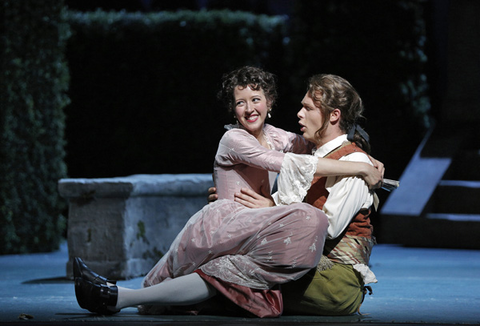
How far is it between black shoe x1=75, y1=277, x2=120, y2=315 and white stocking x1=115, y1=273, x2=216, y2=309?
A: 1.3 inches

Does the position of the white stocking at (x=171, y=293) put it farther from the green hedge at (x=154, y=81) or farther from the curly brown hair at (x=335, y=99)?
the green hedge at (x=154, y=81)

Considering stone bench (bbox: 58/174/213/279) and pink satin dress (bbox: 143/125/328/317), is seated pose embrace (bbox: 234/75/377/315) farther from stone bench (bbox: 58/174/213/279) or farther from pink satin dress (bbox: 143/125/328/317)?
stone bench (bbox: 58/174/213/279)

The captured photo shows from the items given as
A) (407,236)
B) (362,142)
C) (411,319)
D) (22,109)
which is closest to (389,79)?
(407,236)

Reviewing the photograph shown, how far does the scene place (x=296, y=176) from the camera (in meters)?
3.95

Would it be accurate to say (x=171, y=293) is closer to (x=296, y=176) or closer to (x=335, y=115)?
(x=296, y=176)

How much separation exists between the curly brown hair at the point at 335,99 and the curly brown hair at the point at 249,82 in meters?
0.22

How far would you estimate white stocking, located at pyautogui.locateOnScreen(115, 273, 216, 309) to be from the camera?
382 cm

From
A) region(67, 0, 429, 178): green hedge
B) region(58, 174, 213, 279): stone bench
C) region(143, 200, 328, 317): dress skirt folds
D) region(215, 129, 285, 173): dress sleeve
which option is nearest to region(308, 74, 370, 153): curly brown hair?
region(215, 129, 285, 173): dress sleeve

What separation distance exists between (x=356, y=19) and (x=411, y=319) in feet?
18.1

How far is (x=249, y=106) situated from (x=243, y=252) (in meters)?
0.79

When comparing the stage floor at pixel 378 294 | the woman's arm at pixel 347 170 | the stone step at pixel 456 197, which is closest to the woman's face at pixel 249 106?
the woman's arm at pixel 347 170

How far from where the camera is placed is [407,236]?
26.2ft

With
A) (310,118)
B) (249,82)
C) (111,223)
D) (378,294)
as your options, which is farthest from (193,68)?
(310,118)

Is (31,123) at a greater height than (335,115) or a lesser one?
lesser
